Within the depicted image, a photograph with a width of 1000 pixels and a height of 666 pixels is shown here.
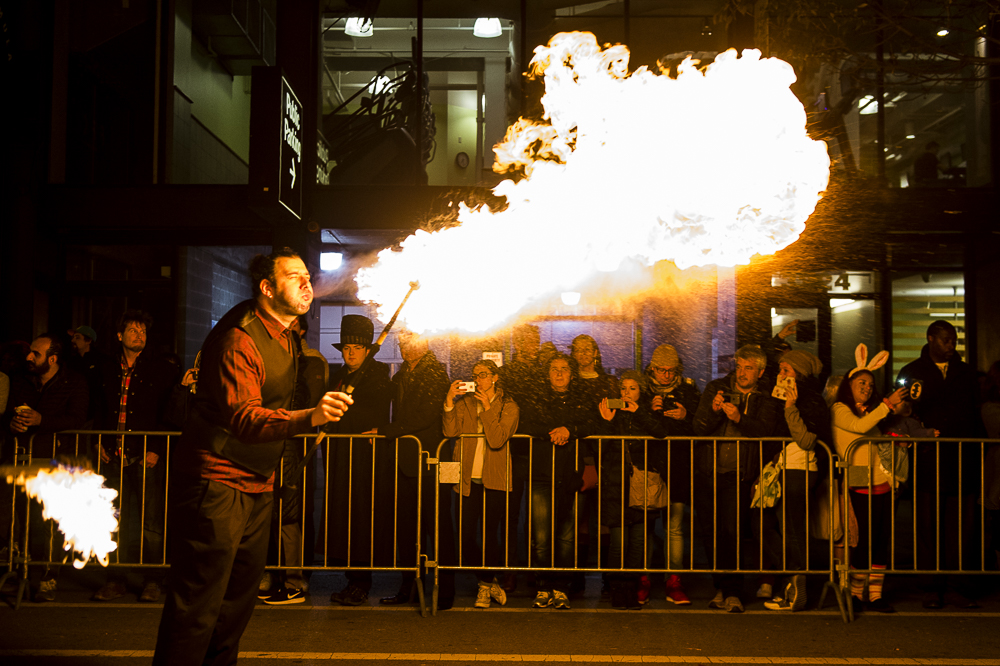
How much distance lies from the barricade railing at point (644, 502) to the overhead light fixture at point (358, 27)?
6.92m

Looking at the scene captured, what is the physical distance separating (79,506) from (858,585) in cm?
579

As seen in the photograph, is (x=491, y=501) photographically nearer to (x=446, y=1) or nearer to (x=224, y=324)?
(x=224, y=324)

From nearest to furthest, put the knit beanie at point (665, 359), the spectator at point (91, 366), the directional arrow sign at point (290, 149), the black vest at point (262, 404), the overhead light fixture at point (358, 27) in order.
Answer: the black vest at point (262, 404)
the knit beanie at point (665, 359)
the spectator at point (91, 366)
the directional arrow sign at point (290, 149)
the overhead light fixture at point (358, 27)

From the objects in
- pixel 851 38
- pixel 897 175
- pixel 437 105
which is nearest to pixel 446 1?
pixel 437 105

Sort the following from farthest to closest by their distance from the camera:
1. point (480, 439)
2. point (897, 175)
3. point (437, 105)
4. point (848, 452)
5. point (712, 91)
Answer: point (437, 105), point (897, 175), point (712, 91), point (480, 439), point (848, 452)

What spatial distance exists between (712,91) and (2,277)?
30.4 feet

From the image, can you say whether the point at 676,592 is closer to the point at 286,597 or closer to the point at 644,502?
the point at 644,502

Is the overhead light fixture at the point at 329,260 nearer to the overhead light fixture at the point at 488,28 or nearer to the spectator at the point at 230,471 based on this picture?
the overhead light fixture at the point at 488,28

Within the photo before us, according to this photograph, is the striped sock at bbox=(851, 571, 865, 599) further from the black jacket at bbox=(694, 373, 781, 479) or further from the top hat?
the top hat

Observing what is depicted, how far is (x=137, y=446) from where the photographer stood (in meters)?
6.56

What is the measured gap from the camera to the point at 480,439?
664cm

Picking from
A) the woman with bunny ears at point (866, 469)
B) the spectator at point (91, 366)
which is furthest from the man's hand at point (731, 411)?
the spectator at point (91, 366)

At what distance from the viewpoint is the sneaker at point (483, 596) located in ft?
20.1

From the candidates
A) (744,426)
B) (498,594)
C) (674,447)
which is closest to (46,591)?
(498,594)
